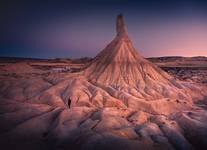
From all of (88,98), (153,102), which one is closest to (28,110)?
(88,98)

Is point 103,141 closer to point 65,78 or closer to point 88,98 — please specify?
point 88,98

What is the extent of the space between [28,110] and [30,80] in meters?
16.6

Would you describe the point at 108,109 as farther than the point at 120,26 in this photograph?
No

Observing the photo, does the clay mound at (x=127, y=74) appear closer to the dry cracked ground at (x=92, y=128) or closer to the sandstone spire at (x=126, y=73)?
the sandstone spire at (x=126, y=73)

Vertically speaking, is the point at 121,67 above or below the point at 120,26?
below

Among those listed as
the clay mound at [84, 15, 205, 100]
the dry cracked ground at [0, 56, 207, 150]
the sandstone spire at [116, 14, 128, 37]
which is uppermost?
the sandstone spire at [116, 14, 128, 37]

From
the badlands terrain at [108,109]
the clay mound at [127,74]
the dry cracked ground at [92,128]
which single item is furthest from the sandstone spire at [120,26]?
the dry cracked ground at [92,128]

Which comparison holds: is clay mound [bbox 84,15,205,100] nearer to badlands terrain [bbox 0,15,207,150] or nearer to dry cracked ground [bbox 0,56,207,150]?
badlands terrain [bbox 0,15,207,150]

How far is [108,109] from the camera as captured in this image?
35125mm

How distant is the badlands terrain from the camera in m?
26.7

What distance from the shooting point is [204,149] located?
27.2 m

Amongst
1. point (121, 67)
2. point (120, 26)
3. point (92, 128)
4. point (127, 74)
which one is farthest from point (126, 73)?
point (92, 128)

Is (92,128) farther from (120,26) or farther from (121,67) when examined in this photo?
(120,26)

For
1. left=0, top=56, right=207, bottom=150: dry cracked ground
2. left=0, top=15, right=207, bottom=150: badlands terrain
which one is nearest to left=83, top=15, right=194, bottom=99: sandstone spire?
left=0, top=15, right=207, bottom=150: badlands terrain
